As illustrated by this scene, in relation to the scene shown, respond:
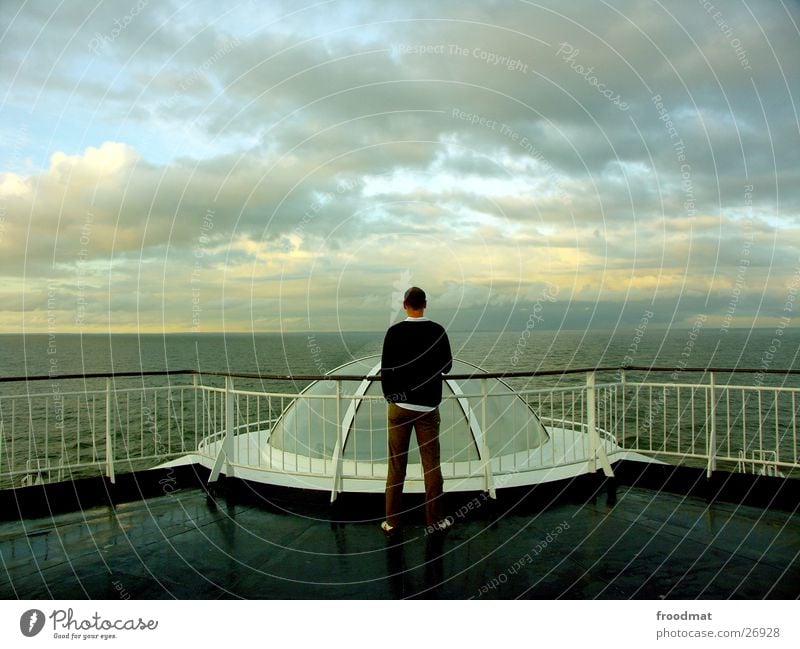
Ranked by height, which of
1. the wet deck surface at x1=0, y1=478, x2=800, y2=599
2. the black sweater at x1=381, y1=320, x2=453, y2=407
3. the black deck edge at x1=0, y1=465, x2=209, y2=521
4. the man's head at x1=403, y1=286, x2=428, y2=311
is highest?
the man's head at x1=403, y1=286, x2=428, y2=311

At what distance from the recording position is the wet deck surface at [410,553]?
11.2 feet

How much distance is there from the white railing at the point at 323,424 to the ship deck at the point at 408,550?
590mm

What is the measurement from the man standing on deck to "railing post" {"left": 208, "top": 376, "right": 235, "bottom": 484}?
2346mm

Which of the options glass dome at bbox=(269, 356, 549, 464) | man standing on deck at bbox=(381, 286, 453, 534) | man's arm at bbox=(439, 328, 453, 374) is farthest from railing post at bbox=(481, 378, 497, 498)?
man's arm at bbox=(439, 328, 453, 374)

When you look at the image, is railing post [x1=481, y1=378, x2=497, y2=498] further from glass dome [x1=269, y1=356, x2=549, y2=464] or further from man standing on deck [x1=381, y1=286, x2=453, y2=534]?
man standing on deck [x1=381, y1=286, x2=453, y2=534]

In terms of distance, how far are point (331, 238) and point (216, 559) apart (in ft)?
14.6

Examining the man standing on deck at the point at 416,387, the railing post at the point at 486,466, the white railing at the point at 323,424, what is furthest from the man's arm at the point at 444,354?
the railing post at the point at 486,466

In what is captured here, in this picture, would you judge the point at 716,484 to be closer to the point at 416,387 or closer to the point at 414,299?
the point at 416,387

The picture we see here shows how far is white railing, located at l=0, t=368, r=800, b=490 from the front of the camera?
552 cm

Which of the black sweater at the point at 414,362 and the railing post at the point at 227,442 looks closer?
the black sweater at the point at 414,362

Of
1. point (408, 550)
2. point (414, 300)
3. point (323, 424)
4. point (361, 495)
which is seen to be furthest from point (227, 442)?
point (414, 300)

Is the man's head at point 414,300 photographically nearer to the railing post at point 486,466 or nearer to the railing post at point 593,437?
the railing post at point 486,466

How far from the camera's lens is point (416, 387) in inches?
165
